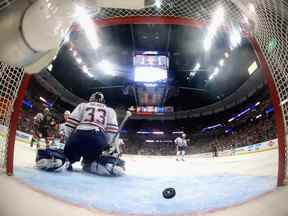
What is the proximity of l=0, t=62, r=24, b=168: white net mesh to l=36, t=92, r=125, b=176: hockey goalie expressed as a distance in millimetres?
176

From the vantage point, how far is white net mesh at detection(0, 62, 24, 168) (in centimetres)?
57

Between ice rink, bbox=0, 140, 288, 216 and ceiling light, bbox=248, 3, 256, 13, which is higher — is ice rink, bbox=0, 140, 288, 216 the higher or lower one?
the lower one

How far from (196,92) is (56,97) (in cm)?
56

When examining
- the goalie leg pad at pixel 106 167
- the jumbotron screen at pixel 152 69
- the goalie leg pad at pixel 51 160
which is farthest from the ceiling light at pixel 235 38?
the goalie leg pad at pixel 51 160

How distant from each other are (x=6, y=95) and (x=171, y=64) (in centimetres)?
63

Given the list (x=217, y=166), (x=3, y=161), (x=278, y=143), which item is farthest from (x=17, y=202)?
(x=217, y=166)

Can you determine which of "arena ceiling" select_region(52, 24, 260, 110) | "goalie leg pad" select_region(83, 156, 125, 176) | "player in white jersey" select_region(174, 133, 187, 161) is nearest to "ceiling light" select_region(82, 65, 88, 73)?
"arena ceiling" select_region(52, 24, 260, 110)

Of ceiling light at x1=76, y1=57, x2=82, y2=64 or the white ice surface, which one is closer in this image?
the white ice surface

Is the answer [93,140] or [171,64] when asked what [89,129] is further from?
[171,64]

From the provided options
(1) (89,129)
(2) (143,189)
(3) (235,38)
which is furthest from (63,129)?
(3) (235,38)

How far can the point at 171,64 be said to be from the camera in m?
0.96

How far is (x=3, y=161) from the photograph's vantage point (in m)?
0.64

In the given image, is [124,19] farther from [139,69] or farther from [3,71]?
[3,71]

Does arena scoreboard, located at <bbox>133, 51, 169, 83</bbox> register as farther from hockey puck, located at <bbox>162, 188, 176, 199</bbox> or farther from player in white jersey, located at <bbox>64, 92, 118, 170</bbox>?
hockey puck, located at <bbox>162, 188, 176, 199</bbox>
